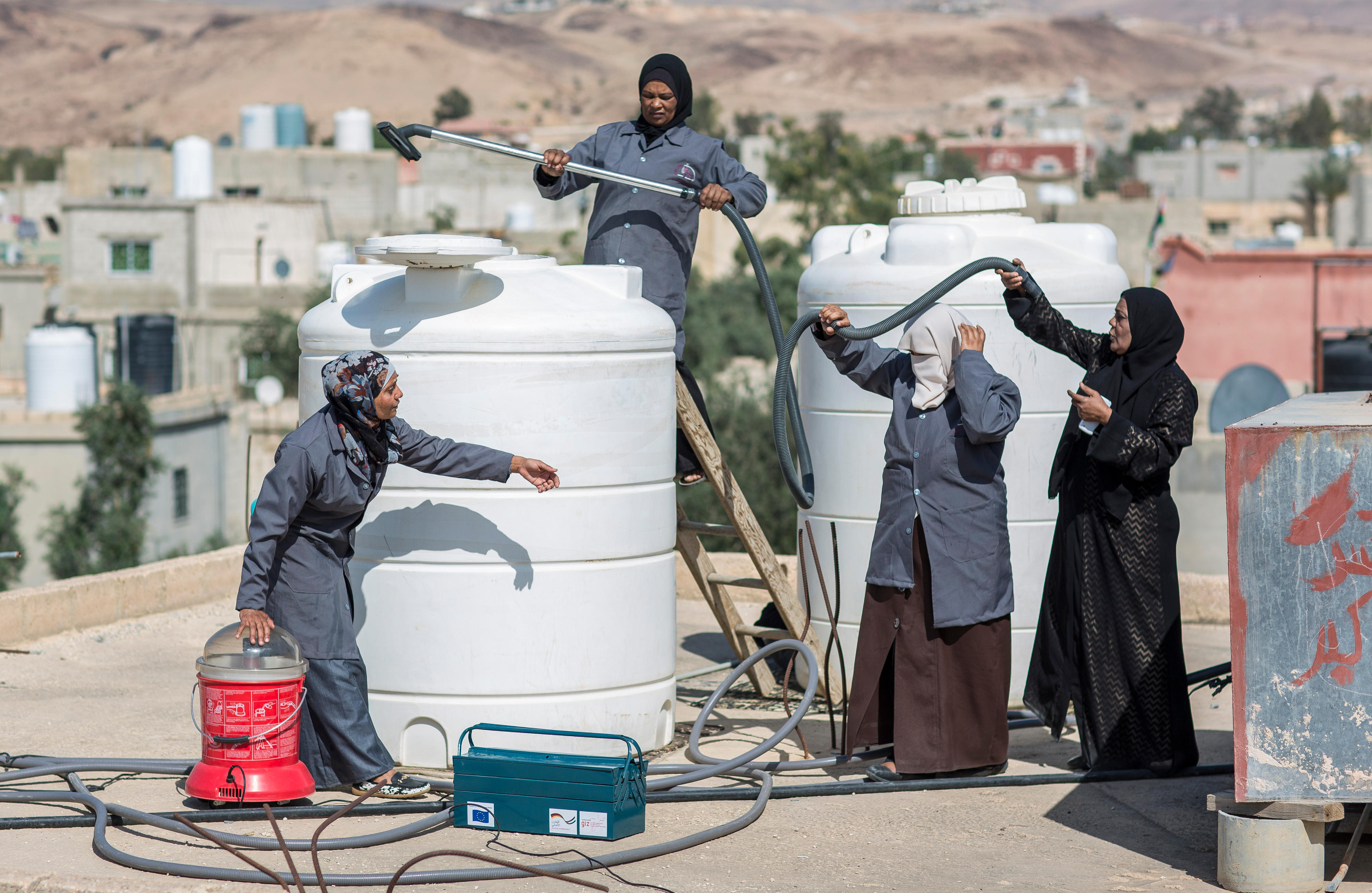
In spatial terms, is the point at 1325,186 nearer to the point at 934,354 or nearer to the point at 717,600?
the point at 717,600

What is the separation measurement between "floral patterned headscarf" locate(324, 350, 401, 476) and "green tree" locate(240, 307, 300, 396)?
121 feet

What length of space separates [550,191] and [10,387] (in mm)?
40312

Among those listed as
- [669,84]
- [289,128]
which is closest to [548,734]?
[669,84]

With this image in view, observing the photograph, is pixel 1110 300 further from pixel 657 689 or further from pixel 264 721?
pixel 264 721

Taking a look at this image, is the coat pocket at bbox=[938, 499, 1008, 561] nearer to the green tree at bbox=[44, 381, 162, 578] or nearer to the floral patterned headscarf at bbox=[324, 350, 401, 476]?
the floral patterned headscarf at bbox=[324, 350, 401, 476]

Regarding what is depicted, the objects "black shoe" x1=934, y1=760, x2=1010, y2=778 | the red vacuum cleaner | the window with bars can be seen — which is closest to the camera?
the red vacuum cleaner

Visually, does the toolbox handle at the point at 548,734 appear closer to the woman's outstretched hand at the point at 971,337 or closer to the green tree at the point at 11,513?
the woman's outstretched hand at the point at 971,337

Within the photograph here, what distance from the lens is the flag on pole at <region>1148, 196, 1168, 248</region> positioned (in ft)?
87.9

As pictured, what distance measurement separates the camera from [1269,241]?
40.0 meters

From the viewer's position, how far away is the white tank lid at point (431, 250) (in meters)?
5.48

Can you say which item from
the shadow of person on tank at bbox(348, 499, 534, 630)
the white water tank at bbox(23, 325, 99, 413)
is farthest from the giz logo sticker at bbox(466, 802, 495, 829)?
the white water tank at bbox(23, 325, 99, 413)

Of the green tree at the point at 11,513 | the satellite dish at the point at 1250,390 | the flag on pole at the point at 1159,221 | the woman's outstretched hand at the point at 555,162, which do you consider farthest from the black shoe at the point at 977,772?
the green tree at the point at 11,513

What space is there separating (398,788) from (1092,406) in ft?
8.61

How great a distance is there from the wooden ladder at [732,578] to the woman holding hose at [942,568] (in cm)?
79
